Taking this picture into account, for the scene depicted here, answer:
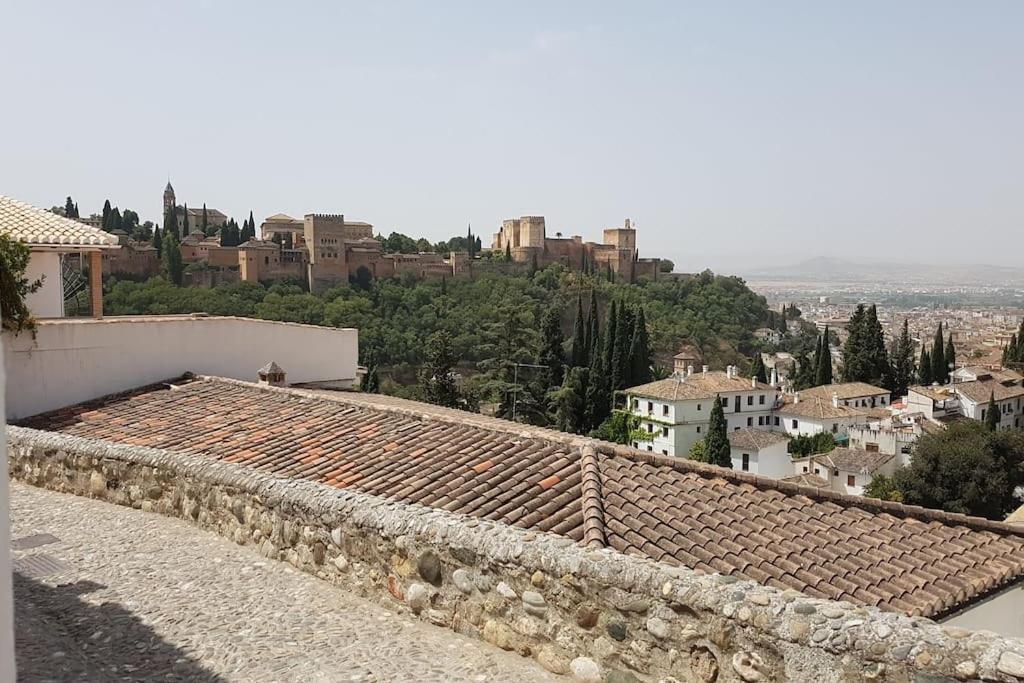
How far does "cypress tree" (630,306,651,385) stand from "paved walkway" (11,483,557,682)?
46463 millimetres

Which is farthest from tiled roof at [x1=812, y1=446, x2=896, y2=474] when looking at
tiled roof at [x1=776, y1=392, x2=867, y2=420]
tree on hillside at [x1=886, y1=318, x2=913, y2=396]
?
tree on hillside at [x1=886, y1=318, x2=913, y2=396]

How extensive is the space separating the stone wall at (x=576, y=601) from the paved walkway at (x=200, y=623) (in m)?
0.13

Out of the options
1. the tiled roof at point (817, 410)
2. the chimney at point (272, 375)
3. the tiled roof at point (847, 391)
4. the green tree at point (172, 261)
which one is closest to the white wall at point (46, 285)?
the chimney at point (272, 375)

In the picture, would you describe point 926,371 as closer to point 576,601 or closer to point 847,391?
point 847,391

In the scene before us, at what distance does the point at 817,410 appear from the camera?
49.6 m

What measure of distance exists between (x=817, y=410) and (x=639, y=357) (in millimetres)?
11403

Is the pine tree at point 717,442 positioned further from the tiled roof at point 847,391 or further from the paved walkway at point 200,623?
the paved walkway at point 200,623

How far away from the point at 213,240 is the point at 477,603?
72118 millimetres

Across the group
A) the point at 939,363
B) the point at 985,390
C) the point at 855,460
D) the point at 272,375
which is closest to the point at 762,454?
the point at 855,460

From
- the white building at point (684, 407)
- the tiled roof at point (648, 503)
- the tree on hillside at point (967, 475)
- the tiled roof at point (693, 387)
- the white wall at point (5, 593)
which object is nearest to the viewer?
the white wall at point (5, 593)

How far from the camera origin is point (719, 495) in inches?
190

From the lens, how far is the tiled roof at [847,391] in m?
50.6

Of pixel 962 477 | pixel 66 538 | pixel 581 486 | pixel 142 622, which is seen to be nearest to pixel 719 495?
pixel 581 486

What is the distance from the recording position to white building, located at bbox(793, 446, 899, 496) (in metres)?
36.6
